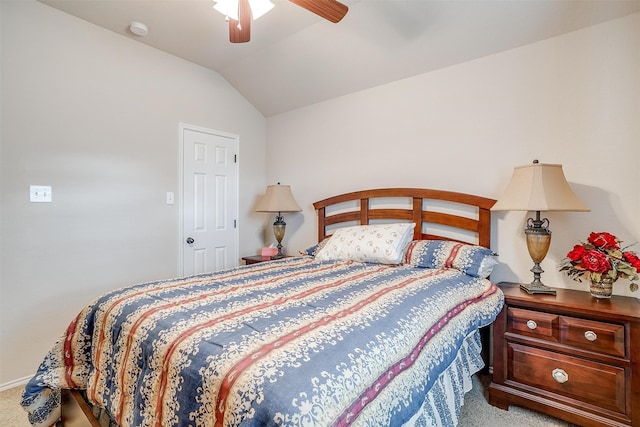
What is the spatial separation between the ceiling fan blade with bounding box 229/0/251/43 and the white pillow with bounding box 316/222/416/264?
5.22 ft

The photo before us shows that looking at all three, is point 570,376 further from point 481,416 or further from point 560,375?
point 481,416

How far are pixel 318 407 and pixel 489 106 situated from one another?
8.07 ft

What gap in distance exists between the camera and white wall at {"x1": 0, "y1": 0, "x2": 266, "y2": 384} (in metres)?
2.21

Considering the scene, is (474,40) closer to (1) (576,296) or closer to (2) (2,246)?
(1) (576,296)

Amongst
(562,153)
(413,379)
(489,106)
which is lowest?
(413,379)

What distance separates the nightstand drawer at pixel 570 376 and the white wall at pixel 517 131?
0.60 m

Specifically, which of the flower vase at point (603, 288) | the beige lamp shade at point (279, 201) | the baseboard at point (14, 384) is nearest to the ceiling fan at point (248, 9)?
the beige lamp shade at point (279, 201)

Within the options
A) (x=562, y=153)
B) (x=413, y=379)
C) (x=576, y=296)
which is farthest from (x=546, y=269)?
(x=413, y=379)

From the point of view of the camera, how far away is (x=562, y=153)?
2105 millimetres

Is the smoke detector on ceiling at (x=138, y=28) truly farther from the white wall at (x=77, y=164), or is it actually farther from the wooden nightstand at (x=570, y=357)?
the wooden nightstand at (x=570, y=357)

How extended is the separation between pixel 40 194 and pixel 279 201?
1952 mm

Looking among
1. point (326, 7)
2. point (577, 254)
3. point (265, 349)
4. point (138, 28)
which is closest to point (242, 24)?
point (326, 7)

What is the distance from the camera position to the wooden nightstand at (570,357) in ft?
5.09

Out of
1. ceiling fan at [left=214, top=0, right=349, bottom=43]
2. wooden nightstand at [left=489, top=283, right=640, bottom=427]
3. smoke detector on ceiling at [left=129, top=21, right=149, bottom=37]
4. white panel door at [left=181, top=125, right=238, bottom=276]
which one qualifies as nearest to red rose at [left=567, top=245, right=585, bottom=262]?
wooden nightstand at [left=489, top=283, right=640, bottom=427]
